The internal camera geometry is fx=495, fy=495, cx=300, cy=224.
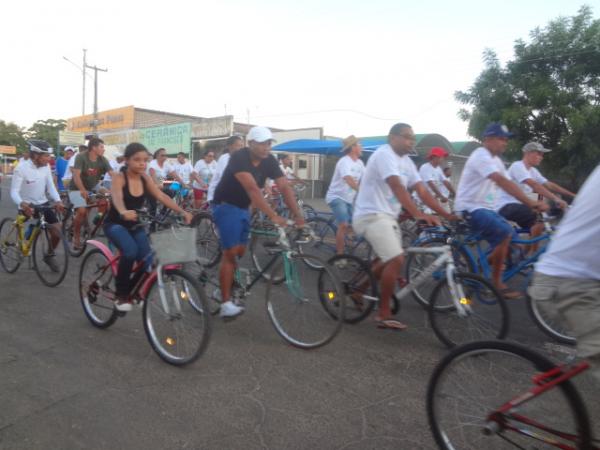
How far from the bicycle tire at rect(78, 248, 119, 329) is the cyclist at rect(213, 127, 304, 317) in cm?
107

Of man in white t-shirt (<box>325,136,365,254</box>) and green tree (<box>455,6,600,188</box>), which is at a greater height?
green tree (<box>455,6,600,188</box>)

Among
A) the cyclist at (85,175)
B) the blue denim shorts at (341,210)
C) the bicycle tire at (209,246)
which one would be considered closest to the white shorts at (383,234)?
the bicycle tire at (209,246)

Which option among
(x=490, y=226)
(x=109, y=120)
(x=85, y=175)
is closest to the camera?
(x=490, y=226)

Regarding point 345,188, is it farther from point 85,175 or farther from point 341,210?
point 85,175

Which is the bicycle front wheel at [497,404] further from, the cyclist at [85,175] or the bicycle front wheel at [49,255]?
the cyclist at [85,175]

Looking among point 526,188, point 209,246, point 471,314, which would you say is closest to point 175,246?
point 471,314

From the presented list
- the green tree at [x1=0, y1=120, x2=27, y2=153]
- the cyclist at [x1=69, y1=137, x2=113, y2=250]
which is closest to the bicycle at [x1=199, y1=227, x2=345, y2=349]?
the cyclist at [x1=69, y1=137, x2=113, y2=250]

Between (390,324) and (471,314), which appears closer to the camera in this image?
(471,314)

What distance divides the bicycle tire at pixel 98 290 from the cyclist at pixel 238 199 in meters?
1.07

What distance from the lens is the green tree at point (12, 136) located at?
74731 mm

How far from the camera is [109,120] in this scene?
3916 centimetres

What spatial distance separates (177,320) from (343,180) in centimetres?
409

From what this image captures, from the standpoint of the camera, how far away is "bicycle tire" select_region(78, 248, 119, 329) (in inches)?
181

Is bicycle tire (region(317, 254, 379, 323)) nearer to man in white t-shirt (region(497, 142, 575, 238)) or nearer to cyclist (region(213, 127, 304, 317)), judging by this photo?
cyclist (region(213, 127, 304, 317))
